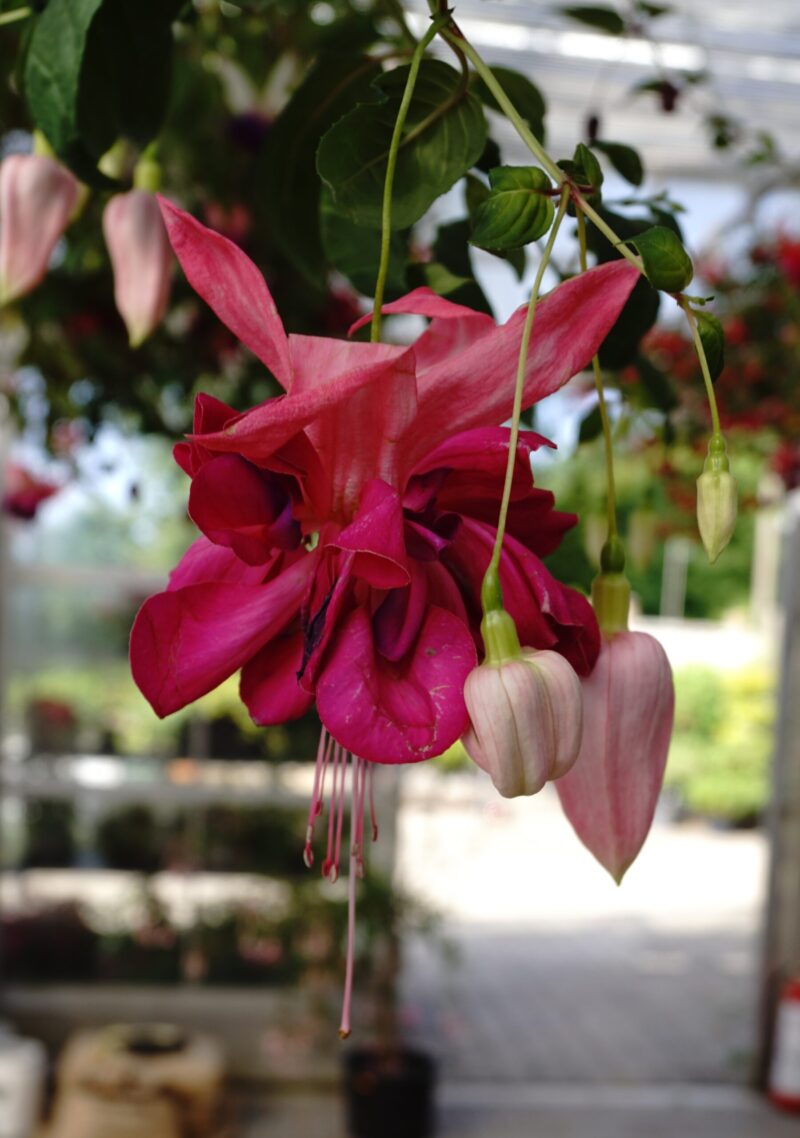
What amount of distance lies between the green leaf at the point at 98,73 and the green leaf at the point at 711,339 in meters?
0.22

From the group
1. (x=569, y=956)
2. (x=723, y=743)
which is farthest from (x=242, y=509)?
(x=723, y=743)

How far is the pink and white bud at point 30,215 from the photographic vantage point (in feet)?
1.70

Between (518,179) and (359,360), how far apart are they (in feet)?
0.19

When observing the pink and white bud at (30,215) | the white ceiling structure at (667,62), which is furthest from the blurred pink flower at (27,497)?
the white ceiling structure at (667,62)

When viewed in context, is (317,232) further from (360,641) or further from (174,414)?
(174,414)

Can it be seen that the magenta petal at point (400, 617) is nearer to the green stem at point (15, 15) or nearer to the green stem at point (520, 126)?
the green stem at point (520, 126)

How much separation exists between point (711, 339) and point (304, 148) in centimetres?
25

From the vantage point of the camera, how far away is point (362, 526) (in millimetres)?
249

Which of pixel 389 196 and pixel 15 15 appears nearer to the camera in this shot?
pixel 389 196

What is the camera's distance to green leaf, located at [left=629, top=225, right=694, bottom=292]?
242mm

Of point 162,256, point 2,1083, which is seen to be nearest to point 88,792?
point 2,1083

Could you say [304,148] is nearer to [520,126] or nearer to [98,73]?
[98,73]

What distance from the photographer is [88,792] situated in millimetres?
3096

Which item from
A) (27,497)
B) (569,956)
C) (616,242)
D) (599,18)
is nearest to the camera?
(616,242)
